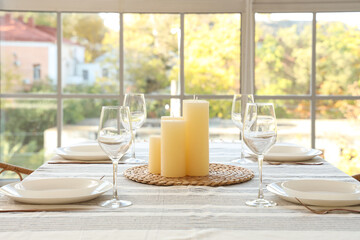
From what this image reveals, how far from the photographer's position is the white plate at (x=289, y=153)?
1910 millimetres

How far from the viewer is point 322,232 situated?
1030 mm

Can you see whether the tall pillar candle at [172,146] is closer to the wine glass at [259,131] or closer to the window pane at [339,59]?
the wine glass at [259,131]

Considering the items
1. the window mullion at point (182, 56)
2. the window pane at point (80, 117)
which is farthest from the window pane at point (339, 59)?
the window pane at point (80, 117)

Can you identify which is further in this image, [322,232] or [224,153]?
[224,153]

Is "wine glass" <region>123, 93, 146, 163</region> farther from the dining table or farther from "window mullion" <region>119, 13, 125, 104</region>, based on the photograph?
"window mullion" <region>119, 13, 125, 104</region>

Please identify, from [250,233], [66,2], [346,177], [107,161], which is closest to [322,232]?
[250,233]

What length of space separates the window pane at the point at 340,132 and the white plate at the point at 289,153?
155 cm

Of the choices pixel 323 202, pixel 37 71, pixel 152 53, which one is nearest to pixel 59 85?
pixel 37 71

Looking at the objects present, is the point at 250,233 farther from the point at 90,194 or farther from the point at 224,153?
the point at 224,153

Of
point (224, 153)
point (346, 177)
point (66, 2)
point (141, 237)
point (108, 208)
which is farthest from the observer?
point (66, 2)

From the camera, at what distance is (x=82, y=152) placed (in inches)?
79.4

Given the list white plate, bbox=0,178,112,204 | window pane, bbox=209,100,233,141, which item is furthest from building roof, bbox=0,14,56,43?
white plate, bbox=0,178,112,204

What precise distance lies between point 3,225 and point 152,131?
2.67 meters

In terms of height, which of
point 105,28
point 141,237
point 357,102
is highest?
point 105,28
